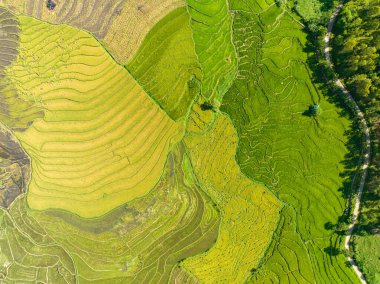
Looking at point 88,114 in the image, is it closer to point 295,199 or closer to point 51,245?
point 51,245

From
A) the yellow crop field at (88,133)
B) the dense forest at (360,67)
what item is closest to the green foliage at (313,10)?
the dense forest at (360,67)

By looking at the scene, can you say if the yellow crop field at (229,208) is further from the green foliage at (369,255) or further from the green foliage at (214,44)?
the green foliage at (369,255)

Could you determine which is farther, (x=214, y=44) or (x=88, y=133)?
(x=214, y=44)

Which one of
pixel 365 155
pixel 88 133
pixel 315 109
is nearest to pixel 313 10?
pixel 315 109

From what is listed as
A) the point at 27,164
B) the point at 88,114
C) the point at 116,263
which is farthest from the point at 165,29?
the point at 116,263

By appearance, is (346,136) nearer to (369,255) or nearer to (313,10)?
(369,255)

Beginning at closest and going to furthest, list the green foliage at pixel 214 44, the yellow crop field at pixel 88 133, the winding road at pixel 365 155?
1. the yellow crop field at pixel 88 133
2. the winding road at pixel 365 155
3. the green foliage at pixel 214 44
